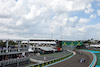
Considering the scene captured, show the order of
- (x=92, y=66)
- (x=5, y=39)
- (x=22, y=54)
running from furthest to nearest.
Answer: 1. (x=22, y=54)
2. (x=92, y=66)
3. (x=5, y=39)

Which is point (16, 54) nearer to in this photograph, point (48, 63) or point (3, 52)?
point (3, 52)

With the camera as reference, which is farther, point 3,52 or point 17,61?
point 17,61

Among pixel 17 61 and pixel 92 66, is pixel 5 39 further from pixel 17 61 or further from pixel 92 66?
pixel 92 66

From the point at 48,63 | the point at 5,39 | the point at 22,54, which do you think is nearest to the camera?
the point at 5,39

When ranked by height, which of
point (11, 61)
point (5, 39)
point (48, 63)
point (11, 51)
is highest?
point (5, 39)

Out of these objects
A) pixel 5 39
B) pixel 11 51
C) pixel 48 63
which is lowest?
pixel 48 63

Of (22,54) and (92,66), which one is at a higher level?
(22,54)

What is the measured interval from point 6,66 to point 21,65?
4.15m

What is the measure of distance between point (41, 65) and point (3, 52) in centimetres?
804

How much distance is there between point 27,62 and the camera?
2645 cm

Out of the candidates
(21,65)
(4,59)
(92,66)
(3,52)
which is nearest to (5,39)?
(3,52)

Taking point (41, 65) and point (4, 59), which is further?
point (41, 65)

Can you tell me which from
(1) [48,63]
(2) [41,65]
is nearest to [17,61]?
(2) [41,65]

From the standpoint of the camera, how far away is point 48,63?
91.1 feet
